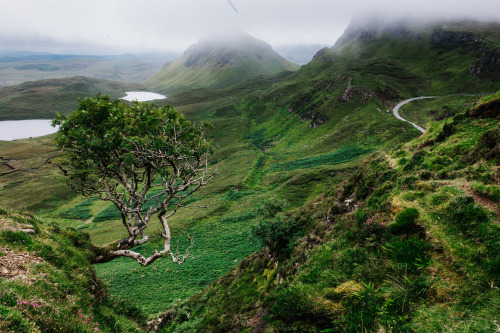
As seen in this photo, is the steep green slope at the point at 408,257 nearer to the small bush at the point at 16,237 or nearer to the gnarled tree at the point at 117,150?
the gnarled tree at the point at 117,150

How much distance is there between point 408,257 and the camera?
783 cm

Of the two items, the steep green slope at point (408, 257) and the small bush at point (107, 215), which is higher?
the steep green slope at point (408, 257)

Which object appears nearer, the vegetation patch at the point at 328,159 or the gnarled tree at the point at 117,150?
the gnarled tree at the point at 117,150

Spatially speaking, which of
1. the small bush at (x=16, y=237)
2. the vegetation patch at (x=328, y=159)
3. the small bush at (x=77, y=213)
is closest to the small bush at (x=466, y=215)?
the small bush at (x=16, y=237)

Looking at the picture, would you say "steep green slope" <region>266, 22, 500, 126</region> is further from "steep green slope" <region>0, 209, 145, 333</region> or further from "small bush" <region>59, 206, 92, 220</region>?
"steep green slope" <region>0, 209, 145, 333</region>

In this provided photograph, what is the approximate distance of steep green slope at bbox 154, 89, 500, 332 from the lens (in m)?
6.11

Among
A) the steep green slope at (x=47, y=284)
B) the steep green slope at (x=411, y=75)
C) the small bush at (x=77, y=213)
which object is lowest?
the small bush at (x=77, y=213)

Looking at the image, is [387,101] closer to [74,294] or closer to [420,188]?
[420,188]

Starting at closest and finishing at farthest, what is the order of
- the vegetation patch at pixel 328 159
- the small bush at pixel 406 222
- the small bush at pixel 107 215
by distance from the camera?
the small bush at pixel 406 222, the vegetation patch at pixel 328 159, the small bush at pixel 107 215

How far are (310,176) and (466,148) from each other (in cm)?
3900

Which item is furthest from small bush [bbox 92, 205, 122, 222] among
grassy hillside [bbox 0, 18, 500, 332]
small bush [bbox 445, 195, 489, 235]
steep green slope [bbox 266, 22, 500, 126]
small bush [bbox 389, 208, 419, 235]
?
steep green slope [bbox 266, 22, 500, 126]

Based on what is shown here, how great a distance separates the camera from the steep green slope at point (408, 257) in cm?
611

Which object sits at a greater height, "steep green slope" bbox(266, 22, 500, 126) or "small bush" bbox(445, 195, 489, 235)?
"steep green slope" bbox(266, 22, 500, 126)

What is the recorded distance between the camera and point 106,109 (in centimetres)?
1576
